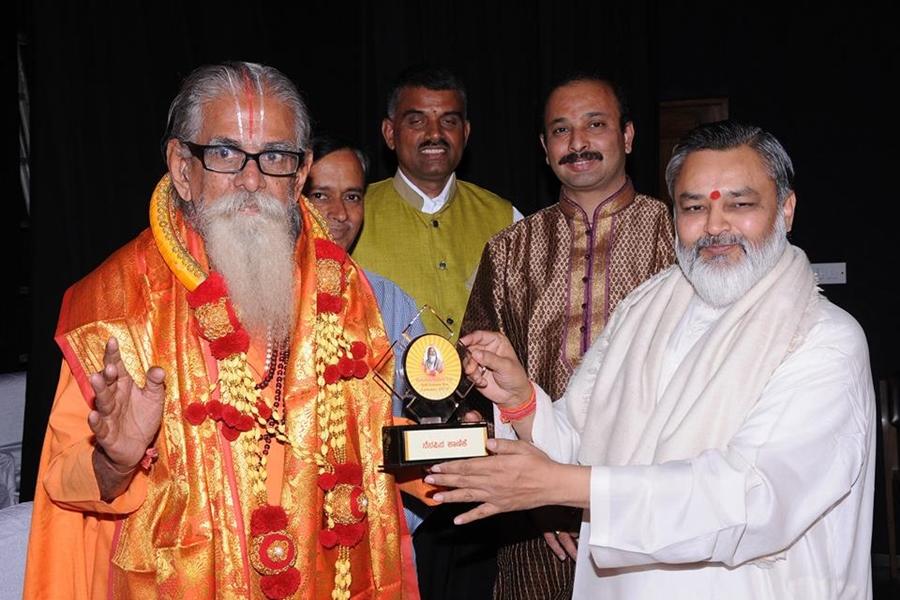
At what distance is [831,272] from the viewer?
6180mm

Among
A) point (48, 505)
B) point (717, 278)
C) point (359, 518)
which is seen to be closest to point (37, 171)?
point (48, 505)

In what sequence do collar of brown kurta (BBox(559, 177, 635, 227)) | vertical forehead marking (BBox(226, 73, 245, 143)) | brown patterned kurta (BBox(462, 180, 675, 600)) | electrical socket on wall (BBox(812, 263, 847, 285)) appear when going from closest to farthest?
vertical forehead marking (BBox(226, 73, 245, 143)) → brown patterned kurta (BBox(462, 180, 675, 600)) → collar of brown kurta (BBox(559, 177, 635, 227)) → electrical socket on wall (BBox(812, 263, 847, 285))

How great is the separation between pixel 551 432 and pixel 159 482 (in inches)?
42.9

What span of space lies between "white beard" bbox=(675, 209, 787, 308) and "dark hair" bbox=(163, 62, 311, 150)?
3.48 feet

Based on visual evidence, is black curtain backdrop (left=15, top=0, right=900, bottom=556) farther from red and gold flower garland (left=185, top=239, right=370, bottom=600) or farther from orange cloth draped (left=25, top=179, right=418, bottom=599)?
red and gold flower garland (left=185, top=239, right=370, bottom=600)

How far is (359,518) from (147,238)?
86 centimetres

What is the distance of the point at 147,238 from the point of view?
2367 millimetres

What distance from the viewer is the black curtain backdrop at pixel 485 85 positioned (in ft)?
11.5

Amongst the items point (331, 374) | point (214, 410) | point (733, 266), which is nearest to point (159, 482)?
point (214, 410)

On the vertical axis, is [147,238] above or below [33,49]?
below

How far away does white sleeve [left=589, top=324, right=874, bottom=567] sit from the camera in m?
2.11

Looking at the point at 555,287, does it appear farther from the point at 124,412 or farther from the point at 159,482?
the point at 124,412

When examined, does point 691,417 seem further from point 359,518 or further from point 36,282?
point 36,282

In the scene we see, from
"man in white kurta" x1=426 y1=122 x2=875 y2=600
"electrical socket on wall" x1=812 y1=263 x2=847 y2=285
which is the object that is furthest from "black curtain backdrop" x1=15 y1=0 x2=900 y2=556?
"man in white kurta" x1=426 y1=122 x2=875 y2=600
